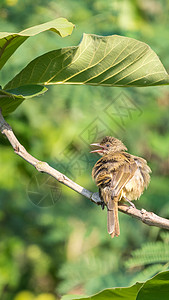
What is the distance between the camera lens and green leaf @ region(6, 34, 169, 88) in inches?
58.0

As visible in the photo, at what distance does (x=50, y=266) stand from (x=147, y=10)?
3.77 m

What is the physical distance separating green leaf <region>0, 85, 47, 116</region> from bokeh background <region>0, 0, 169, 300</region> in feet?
6.95

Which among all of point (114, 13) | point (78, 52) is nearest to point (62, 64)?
point (78, 52)

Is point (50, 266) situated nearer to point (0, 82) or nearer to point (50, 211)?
point (50, 211)

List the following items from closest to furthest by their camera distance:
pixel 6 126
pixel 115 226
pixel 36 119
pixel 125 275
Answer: pixel 6 126
pixel 115 226
pixel 125 275
pixel 36 119

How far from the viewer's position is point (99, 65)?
1555mm

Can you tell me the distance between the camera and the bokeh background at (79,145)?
4262mm

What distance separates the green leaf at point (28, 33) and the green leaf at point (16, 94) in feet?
0.39

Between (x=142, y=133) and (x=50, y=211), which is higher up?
(x=142, y=133)

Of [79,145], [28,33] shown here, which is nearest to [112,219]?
[28,33]

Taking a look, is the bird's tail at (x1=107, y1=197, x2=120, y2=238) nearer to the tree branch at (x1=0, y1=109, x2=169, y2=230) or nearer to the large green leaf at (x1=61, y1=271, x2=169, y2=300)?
the large green leaf at (x1=61, y1=271, x2=169, y2=300)

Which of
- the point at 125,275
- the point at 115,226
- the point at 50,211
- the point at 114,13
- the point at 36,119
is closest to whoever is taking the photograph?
the point at 115,226

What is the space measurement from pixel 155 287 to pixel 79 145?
2.31 m

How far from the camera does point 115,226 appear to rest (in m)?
2.10
